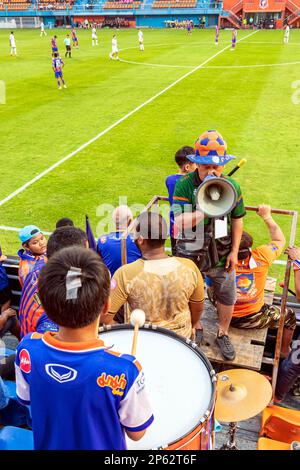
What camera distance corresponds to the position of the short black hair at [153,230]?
328cm

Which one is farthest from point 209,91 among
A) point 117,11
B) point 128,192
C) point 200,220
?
point 117,11

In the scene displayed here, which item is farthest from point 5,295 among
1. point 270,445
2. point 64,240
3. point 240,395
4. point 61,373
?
point 61,373

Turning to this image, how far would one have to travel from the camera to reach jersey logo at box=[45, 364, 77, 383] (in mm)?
1917

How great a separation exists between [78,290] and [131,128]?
44.4ft

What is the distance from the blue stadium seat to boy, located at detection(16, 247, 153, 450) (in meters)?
1.15

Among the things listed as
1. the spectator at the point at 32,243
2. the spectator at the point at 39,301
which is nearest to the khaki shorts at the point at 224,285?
the spectator at the point at 39,301

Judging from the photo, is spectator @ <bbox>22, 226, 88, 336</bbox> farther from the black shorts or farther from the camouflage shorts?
the camouflage shorts

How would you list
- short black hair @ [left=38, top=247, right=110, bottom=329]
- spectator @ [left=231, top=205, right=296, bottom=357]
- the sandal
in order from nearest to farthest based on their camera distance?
1. short black hair @ [left=38, top=247, right=110, bottom=329]
2. the sandal
3. spectator @ [left=231, top=205, right=296, bottom=357]

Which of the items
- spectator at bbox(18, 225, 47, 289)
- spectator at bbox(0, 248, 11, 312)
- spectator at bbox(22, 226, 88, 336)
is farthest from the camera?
spectator at bbox(0, 248, 11, 312)

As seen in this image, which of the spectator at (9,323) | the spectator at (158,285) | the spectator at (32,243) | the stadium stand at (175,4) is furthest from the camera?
the stadium stand at (175,4)

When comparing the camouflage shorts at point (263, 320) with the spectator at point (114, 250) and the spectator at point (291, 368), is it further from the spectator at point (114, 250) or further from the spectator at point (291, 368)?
the spectator at point (114, 250)

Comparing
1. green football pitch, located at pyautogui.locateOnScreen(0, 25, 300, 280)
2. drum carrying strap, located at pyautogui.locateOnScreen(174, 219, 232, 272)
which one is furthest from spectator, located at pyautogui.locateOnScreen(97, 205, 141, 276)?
green football pitch, located at pyautogui.locateOnScreen(0, 25, 300, 280)

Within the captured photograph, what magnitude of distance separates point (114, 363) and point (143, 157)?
1071cm

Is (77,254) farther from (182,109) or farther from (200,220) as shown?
(182,109)
